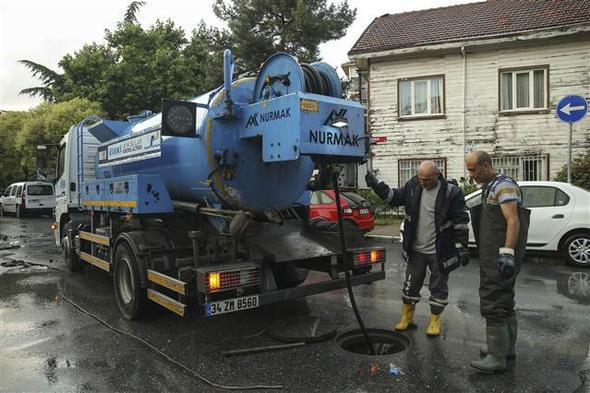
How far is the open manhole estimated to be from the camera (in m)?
5.02

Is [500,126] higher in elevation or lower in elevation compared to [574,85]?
lower

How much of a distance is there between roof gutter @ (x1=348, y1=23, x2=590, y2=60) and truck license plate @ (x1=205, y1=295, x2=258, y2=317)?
14.0 metres

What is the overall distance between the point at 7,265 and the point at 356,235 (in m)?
7.92

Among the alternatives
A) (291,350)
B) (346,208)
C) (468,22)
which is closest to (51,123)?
(346,208)

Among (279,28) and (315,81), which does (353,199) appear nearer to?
(315,81)

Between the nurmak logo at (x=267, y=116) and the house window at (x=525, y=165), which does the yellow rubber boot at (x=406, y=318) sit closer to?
the nurmak logo at (x=267, y=116)

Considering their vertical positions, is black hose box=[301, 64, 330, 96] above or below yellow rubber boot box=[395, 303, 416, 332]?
above

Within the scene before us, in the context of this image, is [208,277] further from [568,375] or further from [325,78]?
[568,375]

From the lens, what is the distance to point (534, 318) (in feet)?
18.8

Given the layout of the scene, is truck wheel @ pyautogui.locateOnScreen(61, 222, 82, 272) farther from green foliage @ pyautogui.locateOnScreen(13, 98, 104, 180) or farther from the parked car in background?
green foliage @ pyautogui.locateOnScreen(13, 98, 104, 180)

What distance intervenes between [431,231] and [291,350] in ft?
5.90

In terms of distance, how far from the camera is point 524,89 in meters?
16.3

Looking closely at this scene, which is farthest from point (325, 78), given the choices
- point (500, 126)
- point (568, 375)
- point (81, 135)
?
point (500, 126)

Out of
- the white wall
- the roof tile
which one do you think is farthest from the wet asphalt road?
the roof tile
